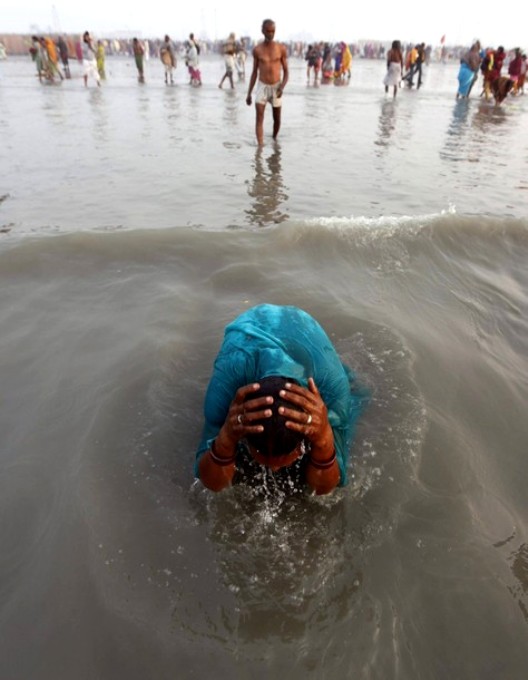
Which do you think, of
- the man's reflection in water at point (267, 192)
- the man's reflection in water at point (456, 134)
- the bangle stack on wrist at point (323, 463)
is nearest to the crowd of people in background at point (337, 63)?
the man's reflection in water at point (456, 134)

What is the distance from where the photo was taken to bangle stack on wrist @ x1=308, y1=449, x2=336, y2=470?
6.54 feet

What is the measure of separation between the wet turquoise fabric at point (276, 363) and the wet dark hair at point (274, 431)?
3.5 inches

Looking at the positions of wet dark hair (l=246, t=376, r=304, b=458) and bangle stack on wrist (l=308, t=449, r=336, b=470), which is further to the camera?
bangle stack on wrist (l=308, t=449, r=336, b=470)

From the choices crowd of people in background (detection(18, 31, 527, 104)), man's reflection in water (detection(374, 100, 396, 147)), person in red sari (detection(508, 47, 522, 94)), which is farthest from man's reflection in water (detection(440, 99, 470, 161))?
person in red sari (detection(508, 47, 522, 94))

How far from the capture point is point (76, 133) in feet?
29.3

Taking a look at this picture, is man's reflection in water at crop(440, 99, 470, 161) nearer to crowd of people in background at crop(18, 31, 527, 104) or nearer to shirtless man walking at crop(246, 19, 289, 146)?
crowd of people in background at crop(18, 31, 527, 104)

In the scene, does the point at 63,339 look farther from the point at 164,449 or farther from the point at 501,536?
the point at 501,536

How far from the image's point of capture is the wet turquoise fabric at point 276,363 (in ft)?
6.55

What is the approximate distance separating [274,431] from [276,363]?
1.06 feet

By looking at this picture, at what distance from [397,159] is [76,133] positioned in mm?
6015

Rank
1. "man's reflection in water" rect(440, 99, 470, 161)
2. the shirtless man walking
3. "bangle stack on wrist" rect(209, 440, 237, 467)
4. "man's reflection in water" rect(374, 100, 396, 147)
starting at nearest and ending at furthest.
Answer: "bangle stack on wrist" rect(209, 440, 237, 467) < the shirtless man walking < "man's reflection in water" rect(440, 99, 470, 161) < "man's reflection in water" rect(374, 100, 396, 147)

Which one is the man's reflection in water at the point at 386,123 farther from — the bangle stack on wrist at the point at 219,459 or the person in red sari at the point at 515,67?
the bangle stack on wrist at the point at 219,459

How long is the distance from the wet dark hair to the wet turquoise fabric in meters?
0.09

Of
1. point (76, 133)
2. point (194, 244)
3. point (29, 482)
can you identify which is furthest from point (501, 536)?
point (76, 133)
